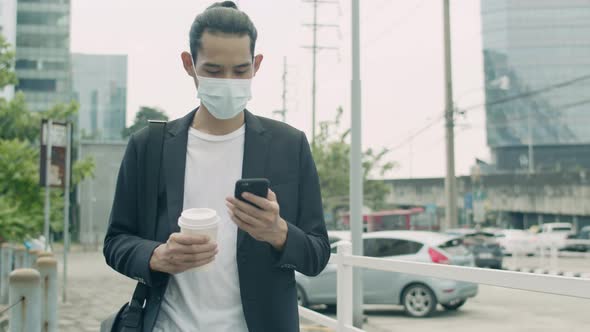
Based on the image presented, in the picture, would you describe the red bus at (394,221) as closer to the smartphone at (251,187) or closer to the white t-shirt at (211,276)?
the white t-shirt at (211,276)

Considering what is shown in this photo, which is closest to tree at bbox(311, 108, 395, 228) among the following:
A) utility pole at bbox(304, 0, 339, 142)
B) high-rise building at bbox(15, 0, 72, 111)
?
utility pole at bbox(304, 0, 339, 142)

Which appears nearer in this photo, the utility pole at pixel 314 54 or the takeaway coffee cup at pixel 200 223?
the takeaway coffee cup at pixel 200 223

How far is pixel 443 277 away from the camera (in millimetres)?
4309

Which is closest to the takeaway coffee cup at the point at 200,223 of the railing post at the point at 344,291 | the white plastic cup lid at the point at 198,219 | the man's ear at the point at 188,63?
the white plastic cup lid at the point at 198,219

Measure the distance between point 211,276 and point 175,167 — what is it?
312mm

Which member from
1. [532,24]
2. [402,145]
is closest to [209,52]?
[402,145]

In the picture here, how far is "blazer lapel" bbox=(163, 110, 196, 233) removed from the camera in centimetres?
191

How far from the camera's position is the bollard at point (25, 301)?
3.89 metres

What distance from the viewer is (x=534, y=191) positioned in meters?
43.1

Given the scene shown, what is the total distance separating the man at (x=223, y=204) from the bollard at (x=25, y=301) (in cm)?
219

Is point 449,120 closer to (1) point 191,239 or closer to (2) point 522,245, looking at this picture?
(2) point 522,245

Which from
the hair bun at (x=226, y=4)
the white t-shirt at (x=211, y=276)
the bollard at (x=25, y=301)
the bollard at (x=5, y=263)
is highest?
the hair bun at (x=226, y=4)

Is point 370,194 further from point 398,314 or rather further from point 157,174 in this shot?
point 157,174

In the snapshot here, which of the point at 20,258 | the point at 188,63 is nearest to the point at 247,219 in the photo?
the point at 188,63
